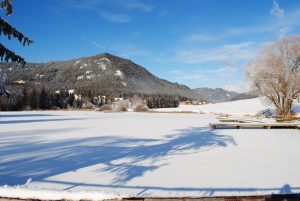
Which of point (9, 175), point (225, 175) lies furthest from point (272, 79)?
point (9, 175)

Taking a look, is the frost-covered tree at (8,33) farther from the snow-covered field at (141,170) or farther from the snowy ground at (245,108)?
the snowy ground at (245,108)

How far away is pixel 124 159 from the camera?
9.88 meters

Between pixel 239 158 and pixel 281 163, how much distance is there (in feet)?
4.39

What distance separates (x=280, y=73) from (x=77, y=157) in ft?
109

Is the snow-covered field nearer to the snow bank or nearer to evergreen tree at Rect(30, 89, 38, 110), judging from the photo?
the snow bank

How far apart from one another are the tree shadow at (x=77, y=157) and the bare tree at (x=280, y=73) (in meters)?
27.0

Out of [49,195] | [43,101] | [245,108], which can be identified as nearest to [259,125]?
[49,195]

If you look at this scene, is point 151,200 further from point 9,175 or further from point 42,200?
point 9,175

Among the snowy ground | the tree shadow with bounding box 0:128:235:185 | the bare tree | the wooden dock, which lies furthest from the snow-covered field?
the snowy ground

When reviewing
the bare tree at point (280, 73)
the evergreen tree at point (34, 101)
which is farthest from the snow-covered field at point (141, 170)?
the evergreen tree at point (34, 101)

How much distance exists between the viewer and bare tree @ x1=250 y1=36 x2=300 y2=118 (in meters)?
36.8

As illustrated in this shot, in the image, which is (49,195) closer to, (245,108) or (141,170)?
Answer: (141,170)

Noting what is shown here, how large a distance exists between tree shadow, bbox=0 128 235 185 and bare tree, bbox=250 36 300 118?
27.0 m

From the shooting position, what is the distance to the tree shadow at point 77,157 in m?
7.91
